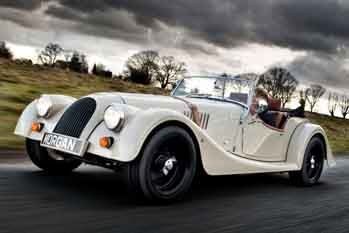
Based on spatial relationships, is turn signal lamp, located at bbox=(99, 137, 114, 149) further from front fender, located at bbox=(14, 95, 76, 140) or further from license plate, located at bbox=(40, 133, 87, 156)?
front fender, located at bbox=(14, 95, 76, 140)

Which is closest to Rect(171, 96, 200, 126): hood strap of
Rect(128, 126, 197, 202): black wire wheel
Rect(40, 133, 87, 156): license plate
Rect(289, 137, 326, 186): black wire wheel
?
Rect(128, 126, 197, 202): black wire wheel

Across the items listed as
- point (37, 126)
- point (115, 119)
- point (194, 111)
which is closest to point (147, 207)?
point (115, 119)

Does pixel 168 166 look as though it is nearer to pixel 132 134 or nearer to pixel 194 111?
pixel 132 134

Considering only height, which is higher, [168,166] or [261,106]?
[261,106]

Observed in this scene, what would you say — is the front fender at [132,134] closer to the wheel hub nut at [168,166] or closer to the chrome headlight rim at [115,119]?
the chrome headlight rim at [115,119]

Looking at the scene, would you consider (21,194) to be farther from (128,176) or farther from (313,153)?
(313,153)

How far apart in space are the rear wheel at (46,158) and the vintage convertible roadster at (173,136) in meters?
0.01

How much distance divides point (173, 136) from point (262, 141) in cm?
232

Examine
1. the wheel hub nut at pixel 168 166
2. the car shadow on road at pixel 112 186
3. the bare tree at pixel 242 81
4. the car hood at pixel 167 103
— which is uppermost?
the bare tree at pixel 242 81

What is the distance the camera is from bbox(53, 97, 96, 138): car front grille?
510cm

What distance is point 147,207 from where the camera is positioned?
4594 millimetres

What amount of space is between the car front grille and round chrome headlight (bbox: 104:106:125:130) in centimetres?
41

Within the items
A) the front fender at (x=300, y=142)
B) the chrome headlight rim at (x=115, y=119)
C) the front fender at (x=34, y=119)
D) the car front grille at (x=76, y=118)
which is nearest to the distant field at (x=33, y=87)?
the front fender at (x=34, y=119)

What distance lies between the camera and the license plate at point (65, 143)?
480cm
